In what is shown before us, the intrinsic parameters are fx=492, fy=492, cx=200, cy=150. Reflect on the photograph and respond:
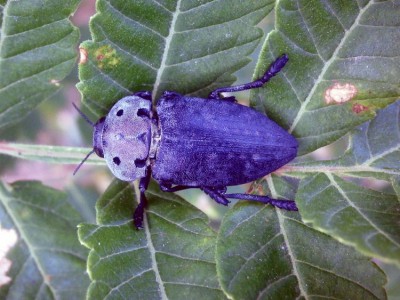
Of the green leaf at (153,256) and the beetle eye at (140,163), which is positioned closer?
the green leaf at (153,256)

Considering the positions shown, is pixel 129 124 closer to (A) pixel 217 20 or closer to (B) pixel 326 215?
(A) pixel 217 20

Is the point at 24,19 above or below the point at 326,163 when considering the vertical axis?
above

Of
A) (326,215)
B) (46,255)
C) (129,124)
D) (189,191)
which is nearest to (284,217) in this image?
(326,215)

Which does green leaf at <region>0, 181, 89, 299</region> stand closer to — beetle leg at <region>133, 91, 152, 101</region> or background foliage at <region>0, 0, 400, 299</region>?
background foliage at <region>0, 0, 400, 299</region>

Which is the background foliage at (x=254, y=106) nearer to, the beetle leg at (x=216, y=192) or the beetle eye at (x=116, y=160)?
the beetle eye at (x=116, y=160)

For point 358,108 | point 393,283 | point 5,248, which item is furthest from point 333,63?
point 393,283

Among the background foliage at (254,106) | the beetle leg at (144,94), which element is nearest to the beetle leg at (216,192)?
the background foliage at (254,106)
